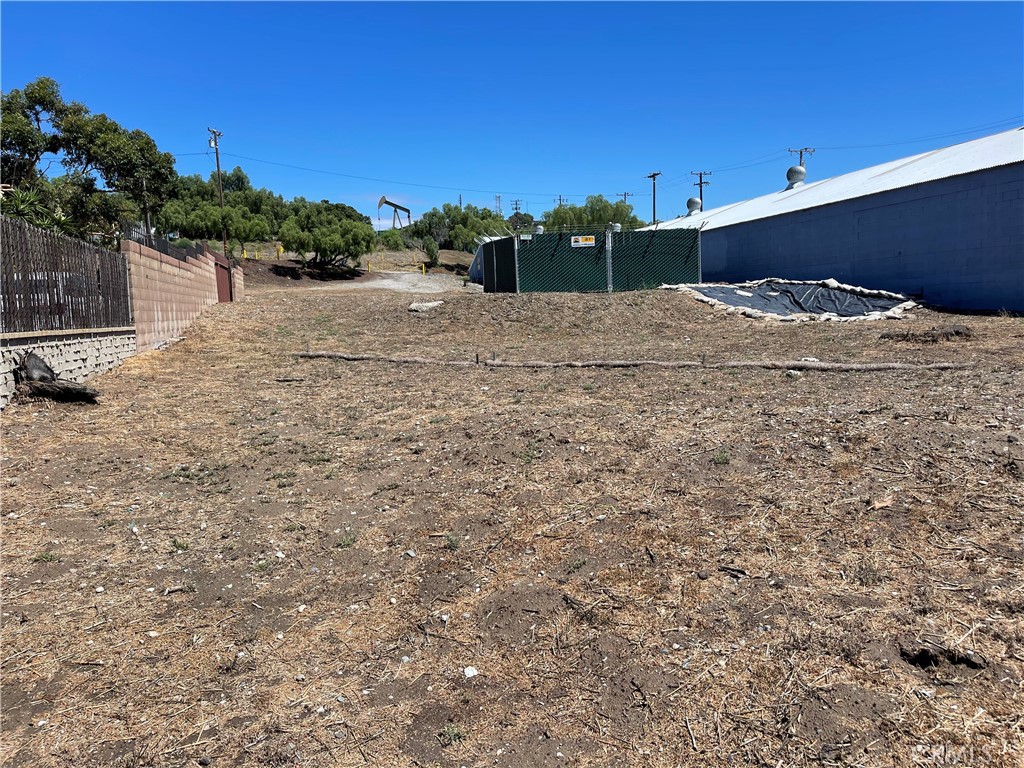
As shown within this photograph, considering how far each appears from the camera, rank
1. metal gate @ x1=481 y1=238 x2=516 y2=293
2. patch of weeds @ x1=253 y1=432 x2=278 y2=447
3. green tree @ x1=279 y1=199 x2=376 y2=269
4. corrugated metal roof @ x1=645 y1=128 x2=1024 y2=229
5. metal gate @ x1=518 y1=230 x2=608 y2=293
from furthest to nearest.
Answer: green tree @ x1=279 y1=199 x2=376 y2=269 < metal gate @ x1=481 y1=238 x2=516 y2=293 < metal gate @ x1=518 y1=230 x2=608 y2=293 < corrugated metal roof @ x1=645 y1=128 x2=1024 y2=229 < patch of weeds @ x1=253 y1=432 x2=278 y2=447

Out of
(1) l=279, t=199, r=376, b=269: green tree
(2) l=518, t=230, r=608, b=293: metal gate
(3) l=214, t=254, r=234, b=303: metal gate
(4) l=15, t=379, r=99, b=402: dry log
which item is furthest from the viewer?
(1) l=279, t=199, r=376, b=269: green tree

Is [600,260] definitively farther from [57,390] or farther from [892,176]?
[57,390]

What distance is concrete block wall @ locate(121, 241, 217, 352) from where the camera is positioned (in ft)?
40.5

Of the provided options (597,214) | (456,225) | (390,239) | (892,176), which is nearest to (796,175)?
(892,176)

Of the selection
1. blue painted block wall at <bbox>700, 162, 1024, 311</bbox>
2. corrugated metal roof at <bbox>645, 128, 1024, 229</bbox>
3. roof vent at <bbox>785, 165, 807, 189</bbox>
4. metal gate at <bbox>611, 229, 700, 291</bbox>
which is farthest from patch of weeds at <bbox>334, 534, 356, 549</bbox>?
roof vent at <bbox>785, 165, 807, 189</bbox>

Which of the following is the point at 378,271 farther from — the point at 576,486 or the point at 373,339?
the point at 576,486

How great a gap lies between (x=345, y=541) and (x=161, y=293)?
1217cm

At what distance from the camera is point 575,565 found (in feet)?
13.2

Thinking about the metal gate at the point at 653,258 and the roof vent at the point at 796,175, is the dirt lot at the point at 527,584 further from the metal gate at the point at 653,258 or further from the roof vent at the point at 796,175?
the roof vent at the point at 796,175

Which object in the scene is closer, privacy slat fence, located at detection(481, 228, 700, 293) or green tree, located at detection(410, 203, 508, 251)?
privacy slat fence, located at detection(481, 228, 700, 293)

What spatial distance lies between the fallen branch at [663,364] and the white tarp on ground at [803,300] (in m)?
8.63

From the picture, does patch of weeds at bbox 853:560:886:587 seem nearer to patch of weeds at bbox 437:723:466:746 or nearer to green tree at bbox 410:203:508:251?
patch of weeds at bbox 437:723:466:746

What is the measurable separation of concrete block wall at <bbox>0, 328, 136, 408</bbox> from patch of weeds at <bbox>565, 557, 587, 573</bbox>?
7255 mm

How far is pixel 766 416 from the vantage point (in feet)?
22.2
